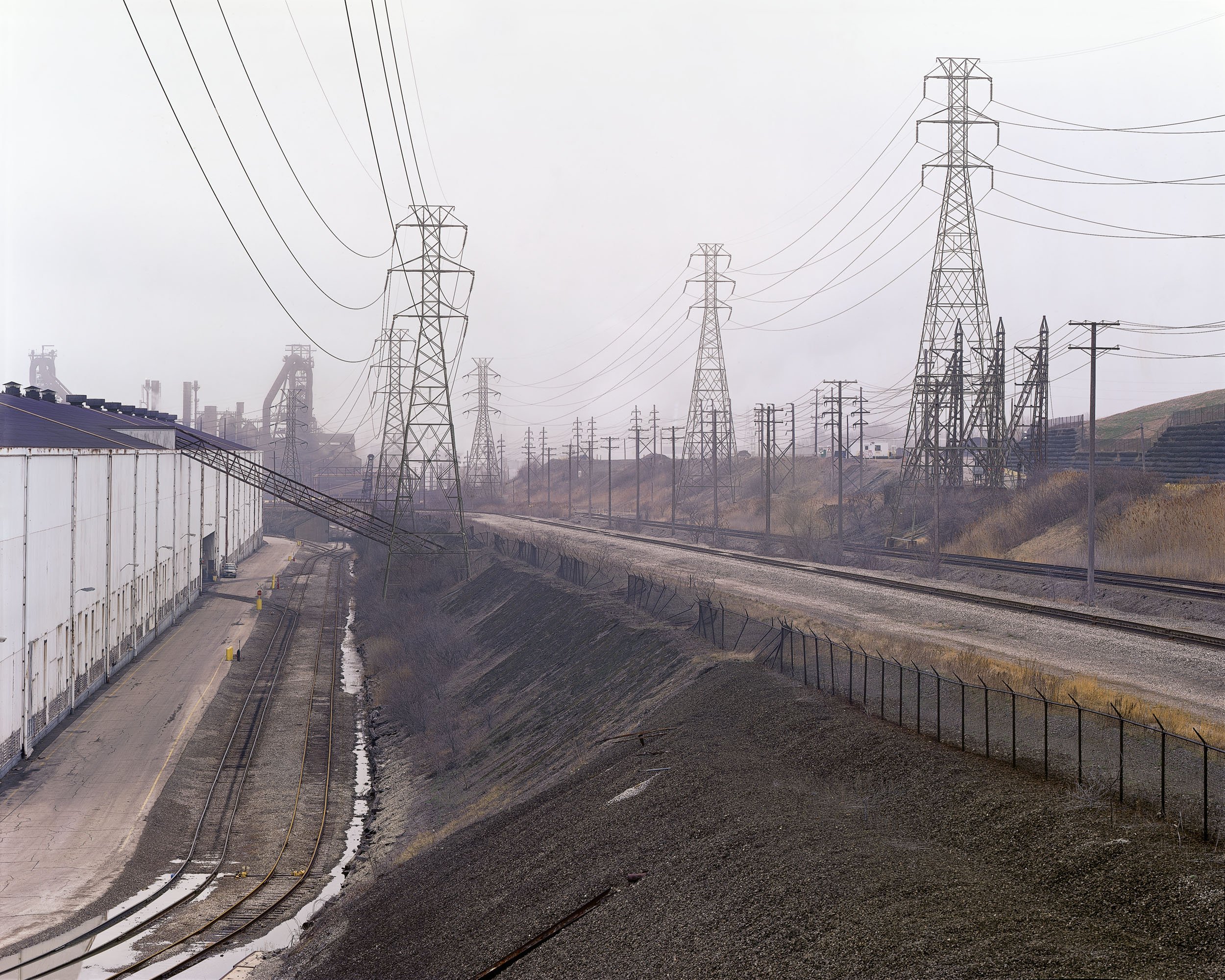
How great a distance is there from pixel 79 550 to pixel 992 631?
94.1 ft

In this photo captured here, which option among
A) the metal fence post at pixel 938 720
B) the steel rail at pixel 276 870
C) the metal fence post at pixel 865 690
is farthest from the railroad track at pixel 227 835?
the metal fence post at pixel 938 720

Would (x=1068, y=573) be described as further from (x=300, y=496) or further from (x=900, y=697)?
(x=300, y=496)

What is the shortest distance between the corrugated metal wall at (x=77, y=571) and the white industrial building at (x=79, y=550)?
0.06 m

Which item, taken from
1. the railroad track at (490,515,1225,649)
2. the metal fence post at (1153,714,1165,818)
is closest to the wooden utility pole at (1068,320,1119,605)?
the railroad track at (490,515,1225,649)

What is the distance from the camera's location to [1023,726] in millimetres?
17938

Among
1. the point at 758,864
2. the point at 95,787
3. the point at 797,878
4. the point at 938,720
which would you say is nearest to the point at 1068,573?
the point at 938,720

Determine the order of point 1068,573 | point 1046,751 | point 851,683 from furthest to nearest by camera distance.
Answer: point 1068,573 → point 851,683 → point 1046,751

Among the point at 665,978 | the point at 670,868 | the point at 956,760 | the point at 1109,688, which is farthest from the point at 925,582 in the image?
the point at 665,978

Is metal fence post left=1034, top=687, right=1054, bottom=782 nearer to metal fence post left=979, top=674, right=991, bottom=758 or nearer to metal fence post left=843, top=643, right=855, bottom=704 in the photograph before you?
metal fence post left=979, top=674, right=991, bottom=758

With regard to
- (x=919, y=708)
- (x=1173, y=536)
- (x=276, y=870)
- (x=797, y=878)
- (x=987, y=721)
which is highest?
(x=1173, y=536)

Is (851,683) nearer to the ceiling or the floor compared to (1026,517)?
nearer to the floor

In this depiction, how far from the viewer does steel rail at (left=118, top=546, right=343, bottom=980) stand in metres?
17.1

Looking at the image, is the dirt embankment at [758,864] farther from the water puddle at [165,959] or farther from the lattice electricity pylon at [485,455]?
the lattice electricity pylon at [485,455]

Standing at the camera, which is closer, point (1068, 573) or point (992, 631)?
point (992, 631)
